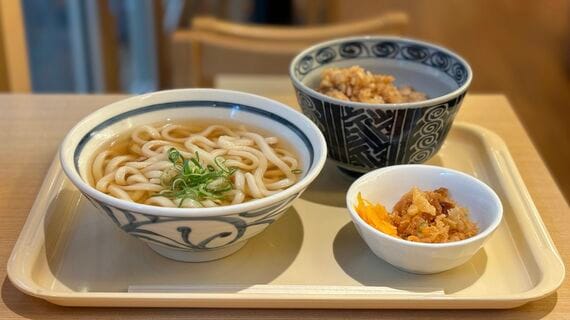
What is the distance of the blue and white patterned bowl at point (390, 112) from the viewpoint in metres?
0.94

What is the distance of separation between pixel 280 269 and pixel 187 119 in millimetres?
273

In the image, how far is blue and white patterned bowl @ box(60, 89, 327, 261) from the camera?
0.75 meters

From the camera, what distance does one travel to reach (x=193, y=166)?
86 cm

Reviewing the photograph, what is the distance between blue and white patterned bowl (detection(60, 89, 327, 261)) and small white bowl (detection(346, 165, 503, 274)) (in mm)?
92

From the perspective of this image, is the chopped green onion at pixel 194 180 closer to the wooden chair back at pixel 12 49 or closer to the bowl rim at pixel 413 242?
the bowl rim at pixel 413 242

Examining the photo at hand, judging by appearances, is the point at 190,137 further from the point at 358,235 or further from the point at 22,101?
the point at 22,101

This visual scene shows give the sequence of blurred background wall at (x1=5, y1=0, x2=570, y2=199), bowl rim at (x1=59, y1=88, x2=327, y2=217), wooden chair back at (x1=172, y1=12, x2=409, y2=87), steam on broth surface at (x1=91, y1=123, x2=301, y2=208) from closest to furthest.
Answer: bowl rim at (x1=59, y1=88, x2=327, y2=217) → steam on broth surface at (x1=91, y1=123, x2=301, y2=208) → wooden chair back at (x1=172, y1=12, x2=409, y2=87) → blurred background wall at (x1=5, y1=0, x2=570, y2=199)

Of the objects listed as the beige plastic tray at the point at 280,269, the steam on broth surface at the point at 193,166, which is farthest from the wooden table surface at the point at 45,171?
the steam on broth surface at the point at 193,166

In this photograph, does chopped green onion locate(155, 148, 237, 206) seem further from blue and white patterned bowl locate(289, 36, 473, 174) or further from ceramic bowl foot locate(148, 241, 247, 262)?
blue and white patterned bowl locate(289, 36, 473, 174)

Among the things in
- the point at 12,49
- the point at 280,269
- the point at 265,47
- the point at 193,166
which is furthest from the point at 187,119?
the point at 12,49

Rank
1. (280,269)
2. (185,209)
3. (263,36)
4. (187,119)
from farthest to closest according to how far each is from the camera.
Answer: (263,36), (187,119), (280,269), (185,209)

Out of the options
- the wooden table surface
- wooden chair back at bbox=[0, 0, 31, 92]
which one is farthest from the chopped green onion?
wooden chair back at bbox=[0, 0, 31, 92]

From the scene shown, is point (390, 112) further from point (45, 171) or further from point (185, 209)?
point (45, 171)

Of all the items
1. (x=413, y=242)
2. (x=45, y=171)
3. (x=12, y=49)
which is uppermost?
(x=413, y=242)
